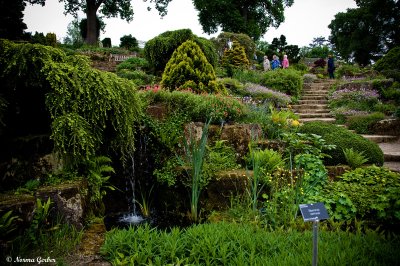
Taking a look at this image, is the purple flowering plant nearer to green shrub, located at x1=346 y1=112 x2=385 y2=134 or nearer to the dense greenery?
green shrub, located at x1=346 y1=112 x2=385 y2=134

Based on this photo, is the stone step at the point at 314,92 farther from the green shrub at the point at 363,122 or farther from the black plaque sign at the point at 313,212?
the black plaque sign at the point at 313,212

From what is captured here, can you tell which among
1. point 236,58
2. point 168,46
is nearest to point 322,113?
point 168,46

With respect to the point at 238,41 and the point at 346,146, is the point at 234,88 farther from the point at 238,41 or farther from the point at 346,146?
the point at 238,41

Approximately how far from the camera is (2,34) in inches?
191

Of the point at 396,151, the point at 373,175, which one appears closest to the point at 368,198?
the point at 373,175

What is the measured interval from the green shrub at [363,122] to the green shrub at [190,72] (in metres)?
5.14

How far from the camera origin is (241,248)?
9.20 ft

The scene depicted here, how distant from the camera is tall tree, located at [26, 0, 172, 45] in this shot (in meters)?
25.3

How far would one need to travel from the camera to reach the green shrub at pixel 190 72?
7457 mm

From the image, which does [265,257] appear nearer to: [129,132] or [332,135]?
[129,132]

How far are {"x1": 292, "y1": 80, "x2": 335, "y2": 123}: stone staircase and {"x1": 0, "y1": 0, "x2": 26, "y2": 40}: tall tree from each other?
8484 millimetres

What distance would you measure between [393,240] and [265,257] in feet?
5.14

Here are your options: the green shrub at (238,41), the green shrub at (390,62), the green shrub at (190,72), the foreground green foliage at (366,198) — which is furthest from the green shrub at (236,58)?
the foreground green foliage at (366,198)

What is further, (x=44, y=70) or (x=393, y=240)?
(x=44, y=70)
